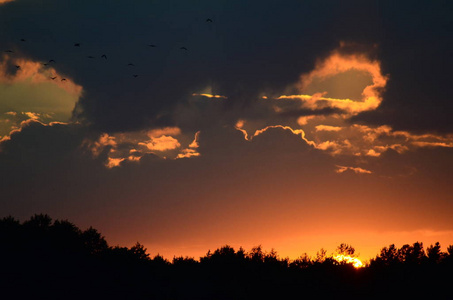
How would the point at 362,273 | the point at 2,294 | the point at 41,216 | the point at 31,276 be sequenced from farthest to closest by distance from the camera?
1. the point at 41,216
2. the point at 362,273
3. the point at 31,276
4. the point at 2,294

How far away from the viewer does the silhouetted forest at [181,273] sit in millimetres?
84125

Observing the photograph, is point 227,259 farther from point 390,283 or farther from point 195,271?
point 390,283

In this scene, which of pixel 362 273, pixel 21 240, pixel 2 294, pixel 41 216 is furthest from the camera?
pixel 41 216

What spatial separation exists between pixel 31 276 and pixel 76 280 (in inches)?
271

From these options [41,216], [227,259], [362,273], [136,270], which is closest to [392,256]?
[362,273]

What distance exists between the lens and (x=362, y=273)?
91438mm

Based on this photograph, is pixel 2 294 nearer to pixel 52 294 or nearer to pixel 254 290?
pixel 52 294

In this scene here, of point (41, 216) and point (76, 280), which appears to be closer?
point (76, 280)

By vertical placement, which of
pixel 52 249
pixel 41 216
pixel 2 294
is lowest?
pixel 2 294

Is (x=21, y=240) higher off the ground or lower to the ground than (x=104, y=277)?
higher

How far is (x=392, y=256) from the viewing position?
365ft

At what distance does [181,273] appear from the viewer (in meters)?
106

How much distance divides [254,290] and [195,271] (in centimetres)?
1987

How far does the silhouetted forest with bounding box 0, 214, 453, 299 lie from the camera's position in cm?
8412
